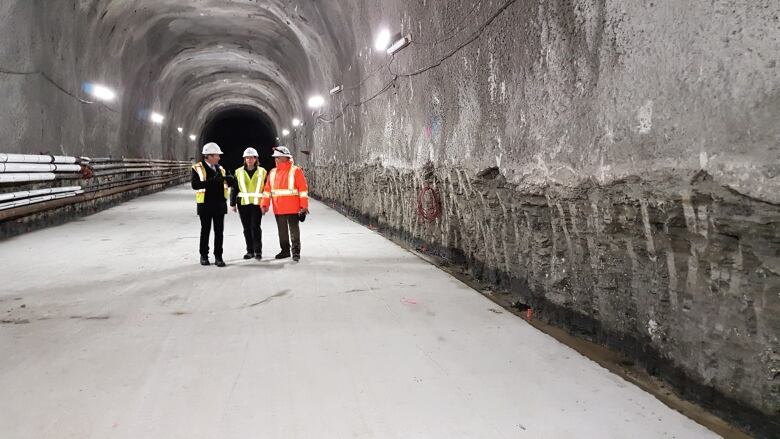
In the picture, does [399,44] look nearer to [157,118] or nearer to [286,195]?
[286,195]

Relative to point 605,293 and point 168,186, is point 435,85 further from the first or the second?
point 168,186

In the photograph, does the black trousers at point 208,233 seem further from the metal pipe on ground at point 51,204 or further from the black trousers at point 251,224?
the metal pipe on ground at point 51,204

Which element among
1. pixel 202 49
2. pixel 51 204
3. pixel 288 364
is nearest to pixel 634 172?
pixel 288 364

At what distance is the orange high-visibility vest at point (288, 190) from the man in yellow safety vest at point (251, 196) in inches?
8.2

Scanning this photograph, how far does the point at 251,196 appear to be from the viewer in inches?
271

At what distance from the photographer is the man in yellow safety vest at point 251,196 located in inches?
268

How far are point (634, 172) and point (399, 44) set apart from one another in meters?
5.47

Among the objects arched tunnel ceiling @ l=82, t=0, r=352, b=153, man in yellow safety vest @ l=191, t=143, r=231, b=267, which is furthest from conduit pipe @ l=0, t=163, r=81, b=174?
man in yellow safety vest @ l=191, t=143, r=231, b=267

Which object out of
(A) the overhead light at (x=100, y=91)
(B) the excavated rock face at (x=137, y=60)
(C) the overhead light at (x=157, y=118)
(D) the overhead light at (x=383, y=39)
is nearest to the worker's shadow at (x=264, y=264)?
(D) the overhead light at (x=383, y=39)

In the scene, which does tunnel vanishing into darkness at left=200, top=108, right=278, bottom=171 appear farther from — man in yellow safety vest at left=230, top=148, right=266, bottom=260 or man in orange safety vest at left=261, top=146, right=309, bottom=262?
man in orange safety vest at left=261, top=146, right=309, bottom=262

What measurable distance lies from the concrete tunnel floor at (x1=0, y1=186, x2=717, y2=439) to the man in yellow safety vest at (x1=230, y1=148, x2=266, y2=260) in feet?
3.63

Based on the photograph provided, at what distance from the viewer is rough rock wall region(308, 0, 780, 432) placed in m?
2.34

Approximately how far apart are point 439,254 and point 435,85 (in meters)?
2.17

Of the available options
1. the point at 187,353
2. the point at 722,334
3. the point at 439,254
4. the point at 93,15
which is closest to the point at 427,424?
the point at 722,334
